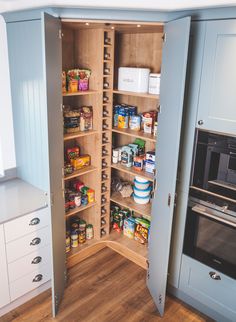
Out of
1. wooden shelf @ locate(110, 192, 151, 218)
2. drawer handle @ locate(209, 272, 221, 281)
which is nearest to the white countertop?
wooden shelf @ locate(110, 192, 151, 218)

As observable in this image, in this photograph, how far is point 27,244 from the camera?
2.12m

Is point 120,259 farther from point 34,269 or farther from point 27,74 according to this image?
point 27,74

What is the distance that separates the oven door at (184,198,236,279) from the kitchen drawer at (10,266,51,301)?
1078mm

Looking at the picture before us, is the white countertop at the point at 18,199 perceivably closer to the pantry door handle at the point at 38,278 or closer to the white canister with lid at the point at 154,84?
the pantry door handle at the point at 38,278

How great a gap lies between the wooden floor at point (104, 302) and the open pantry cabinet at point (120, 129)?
0.10 m

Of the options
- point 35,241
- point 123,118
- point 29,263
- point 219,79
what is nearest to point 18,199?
point 35,241

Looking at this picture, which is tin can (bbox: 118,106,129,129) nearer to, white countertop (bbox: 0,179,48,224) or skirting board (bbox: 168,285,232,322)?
white countertop (bbox: 0,179,48,224)

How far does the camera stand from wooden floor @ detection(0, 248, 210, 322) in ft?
7.01

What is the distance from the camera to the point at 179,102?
1729mm

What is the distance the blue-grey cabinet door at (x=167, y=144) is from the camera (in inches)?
66.5

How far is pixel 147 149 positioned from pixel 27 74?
1158mm

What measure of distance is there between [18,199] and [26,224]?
0.22m

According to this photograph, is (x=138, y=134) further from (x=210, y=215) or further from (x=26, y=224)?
(x=26, y=224)

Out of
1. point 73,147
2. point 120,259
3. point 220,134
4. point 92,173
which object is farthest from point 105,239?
point 220,134
